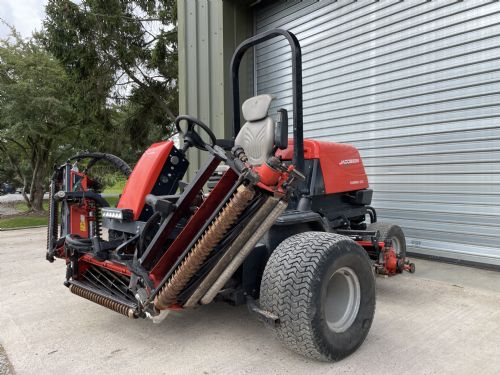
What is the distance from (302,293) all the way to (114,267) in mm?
1411

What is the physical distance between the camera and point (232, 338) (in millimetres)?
2996

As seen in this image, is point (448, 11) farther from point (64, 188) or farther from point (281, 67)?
point (64, 188)

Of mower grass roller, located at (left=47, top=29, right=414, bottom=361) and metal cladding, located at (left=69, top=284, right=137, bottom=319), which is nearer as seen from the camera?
mower grass roller, located at (left=47, top=29, right=414, bottom=361)

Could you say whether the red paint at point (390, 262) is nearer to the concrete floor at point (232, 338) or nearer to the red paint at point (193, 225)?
the concrete floor at point (232, 338)

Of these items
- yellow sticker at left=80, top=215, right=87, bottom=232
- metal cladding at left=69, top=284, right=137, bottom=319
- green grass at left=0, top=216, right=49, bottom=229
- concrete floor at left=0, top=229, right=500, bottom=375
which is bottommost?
green grass at left=0, top=216, right=49, bottom=229

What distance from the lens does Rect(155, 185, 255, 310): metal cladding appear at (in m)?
2.29

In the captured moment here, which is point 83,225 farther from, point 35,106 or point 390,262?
point 35,106

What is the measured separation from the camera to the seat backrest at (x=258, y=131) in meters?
2.97

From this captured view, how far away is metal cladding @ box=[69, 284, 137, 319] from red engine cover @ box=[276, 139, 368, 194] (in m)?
2.01

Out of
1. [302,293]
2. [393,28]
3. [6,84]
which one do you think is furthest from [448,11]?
[6,84]

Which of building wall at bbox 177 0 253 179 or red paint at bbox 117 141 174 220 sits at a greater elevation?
building wall at bbox 177 0 253 179

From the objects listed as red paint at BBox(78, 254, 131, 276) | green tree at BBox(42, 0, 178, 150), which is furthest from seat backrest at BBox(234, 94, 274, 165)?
green tree at BBox(42, 0, 178, 150)

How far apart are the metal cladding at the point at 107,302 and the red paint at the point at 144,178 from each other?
0.65m

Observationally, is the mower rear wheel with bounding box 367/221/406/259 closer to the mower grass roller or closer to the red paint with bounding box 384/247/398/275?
the red paint with bounding box 384/247/398/275
